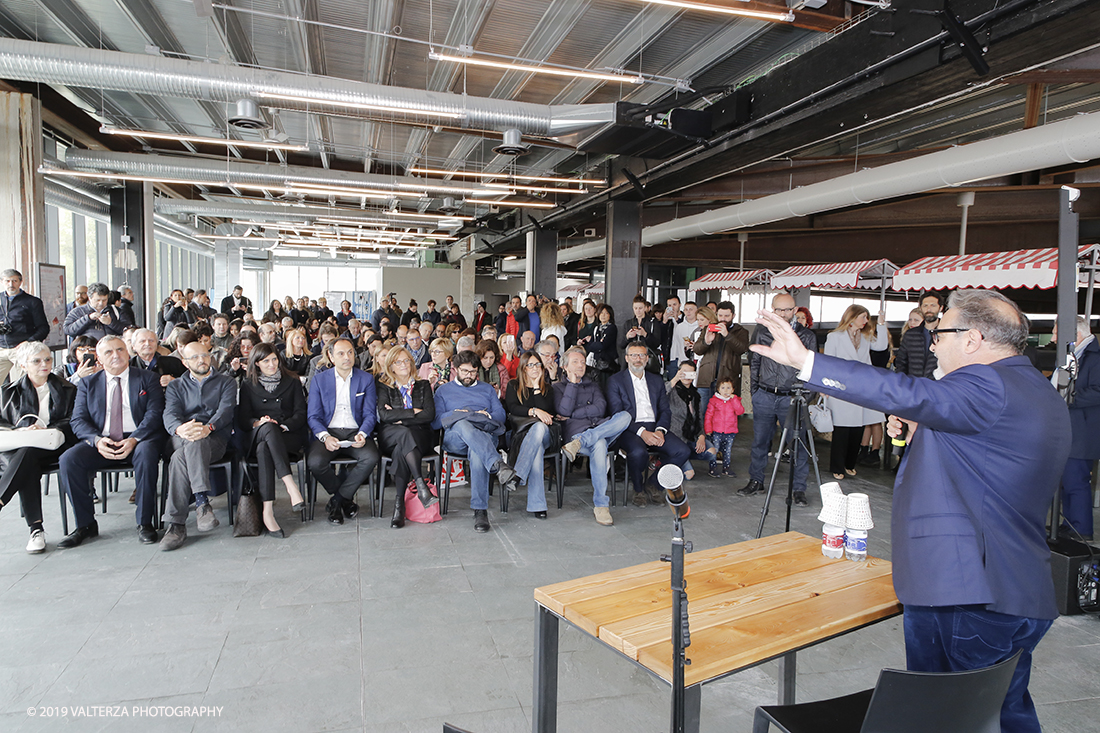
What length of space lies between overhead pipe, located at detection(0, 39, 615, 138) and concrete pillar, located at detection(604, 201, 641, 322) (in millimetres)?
3282

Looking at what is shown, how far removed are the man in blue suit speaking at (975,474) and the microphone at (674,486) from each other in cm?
39

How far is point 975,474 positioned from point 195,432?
12.4ft

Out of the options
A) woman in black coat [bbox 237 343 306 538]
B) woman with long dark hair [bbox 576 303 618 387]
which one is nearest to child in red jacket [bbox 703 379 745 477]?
woman with long dark hair [bbox 576 303 618 387]

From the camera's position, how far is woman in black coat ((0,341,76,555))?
11.8 feet

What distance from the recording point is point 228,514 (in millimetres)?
4172

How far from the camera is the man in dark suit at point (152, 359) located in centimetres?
446

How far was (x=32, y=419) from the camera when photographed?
3820 millimetres

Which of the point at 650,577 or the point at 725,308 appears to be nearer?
the point at 650,577

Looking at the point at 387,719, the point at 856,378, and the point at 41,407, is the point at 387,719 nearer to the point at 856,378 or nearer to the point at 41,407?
the point at 856,378

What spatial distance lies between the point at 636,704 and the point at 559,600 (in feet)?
2.92

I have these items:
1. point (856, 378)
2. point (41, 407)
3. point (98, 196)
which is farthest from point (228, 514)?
point (98, 196)

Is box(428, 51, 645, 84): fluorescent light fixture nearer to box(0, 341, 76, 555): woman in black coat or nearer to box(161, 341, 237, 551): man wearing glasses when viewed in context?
box(161, 341, 237, 551): man wearing glasses

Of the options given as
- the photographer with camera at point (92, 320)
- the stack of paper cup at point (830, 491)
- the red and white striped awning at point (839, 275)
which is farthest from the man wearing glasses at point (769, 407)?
the photographer with camera at point (92, 320)

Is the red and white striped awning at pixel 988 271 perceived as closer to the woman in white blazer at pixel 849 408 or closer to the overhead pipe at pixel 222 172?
the woman in white blazer at pixel 849 408
